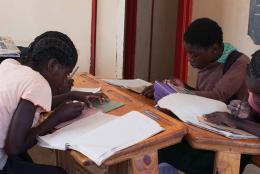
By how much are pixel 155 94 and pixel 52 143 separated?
2.08 feet

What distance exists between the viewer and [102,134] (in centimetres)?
123

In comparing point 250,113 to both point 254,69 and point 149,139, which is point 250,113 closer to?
point 254,69

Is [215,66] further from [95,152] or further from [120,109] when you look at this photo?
[95,152]

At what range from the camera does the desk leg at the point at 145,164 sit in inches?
47.6

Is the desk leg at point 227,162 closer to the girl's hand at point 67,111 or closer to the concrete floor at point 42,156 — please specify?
the girl's hand at point 67,111

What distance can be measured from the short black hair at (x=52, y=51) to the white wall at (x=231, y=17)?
58.5 inches

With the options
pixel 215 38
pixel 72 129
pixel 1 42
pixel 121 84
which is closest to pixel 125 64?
pixel 1 42

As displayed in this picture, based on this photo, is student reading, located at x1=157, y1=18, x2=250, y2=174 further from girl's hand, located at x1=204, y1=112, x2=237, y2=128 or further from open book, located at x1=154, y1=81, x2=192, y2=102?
girl's hand, located at x1=204, y1=112, x2=237, y2=128

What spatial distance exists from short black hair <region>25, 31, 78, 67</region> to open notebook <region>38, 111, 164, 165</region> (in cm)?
23

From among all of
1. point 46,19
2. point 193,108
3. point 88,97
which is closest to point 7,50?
point 46,19

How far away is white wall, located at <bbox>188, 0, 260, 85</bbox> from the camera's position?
2670 millimetres

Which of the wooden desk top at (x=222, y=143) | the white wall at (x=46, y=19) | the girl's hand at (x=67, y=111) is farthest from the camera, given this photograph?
the white wall at (x=46, y=19)

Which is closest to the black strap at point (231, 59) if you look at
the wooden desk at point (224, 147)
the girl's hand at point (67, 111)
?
the wooden desk at point (224, 147)

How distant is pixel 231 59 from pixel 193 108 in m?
0.50
